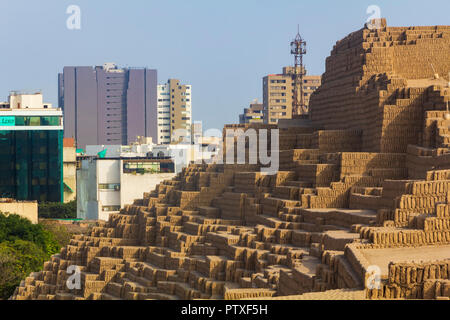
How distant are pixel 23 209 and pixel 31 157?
23.7 m

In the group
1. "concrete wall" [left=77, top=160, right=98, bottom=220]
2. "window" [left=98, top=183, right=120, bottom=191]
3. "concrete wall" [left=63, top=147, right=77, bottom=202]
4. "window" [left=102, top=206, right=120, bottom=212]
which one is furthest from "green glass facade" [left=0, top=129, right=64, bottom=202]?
"concrete wall" [left=63, top=147, right=77, bottom=202]

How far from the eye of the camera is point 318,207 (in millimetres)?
48562

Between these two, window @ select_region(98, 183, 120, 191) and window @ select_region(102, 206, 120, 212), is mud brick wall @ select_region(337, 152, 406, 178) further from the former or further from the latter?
window @ select_region(98, 183, 120, 191)

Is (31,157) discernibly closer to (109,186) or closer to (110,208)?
(109,186)

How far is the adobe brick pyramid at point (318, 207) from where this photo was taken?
120 ft

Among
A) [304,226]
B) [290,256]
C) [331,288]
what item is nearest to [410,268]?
[331,288]

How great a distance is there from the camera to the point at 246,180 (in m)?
56.4

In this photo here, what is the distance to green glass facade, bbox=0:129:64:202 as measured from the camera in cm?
11000

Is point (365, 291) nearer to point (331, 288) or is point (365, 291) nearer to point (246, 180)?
point (331, 288)

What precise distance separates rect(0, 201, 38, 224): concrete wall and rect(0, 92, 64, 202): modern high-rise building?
20.9m

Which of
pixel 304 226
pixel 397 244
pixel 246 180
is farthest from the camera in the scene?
pixel 246 180

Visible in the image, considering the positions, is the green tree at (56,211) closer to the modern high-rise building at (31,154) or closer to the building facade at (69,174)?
the modern high-rise building at (31,154)

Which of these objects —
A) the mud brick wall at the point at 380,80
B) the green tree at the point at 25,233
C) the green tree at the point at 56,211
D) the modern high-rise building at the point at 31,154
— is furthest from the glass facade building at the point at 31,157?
the mud brick wall at the point at 380,80
